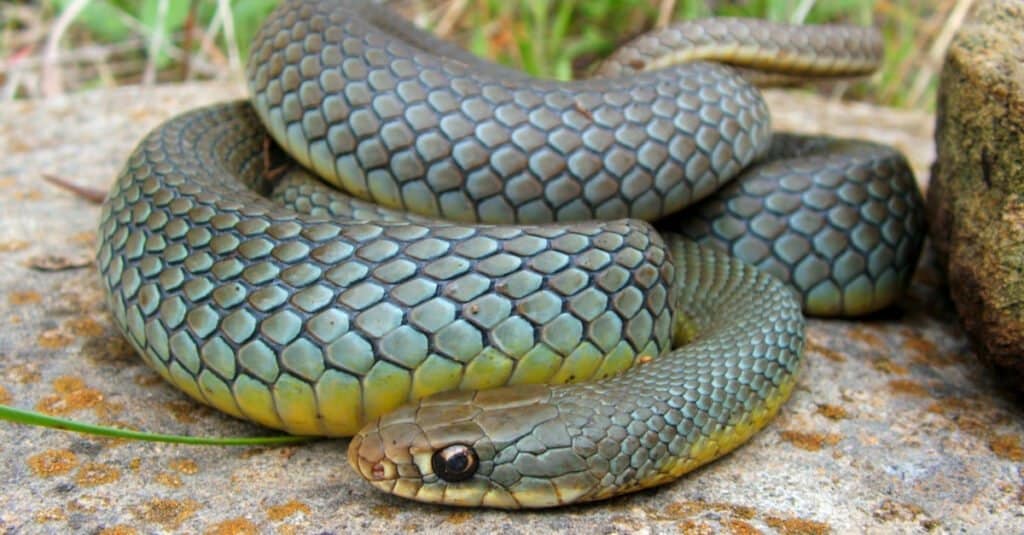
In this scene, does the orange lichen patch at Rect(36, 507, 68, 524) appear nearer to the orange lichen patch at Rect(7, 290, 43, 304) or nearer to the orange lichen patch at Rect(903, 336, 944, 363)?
the orange lichen patch at Rect(7, 290, 43, 304)

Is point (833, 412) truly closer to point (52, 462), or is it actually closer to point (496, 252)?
point (496, 252)

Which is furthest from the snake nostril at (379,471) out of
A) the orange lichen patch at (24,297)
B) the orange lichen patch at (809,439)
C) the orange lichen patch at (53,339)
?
the orange lichen patch at (24,297)

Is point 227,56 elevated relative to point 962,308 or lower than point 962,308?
lower

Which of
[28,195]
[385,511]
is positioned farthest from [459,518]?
[28,195]

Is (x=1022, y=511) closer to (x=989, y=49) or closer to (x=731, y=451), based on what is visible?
(x=731, y=451)

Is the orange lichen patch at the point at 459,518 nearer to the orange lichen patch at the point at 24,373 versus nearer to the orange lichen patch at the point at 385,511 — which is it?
the orange lichen patch at the point at 385,511

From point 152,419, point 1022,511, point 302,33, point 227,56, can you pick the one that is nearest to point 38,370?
point 152,419

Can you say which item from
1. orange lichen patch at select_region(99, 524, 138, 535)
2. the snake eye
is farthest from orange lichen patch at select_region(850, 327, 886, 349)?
orange lichen patch at select_region(99, 524, 138, 535)
